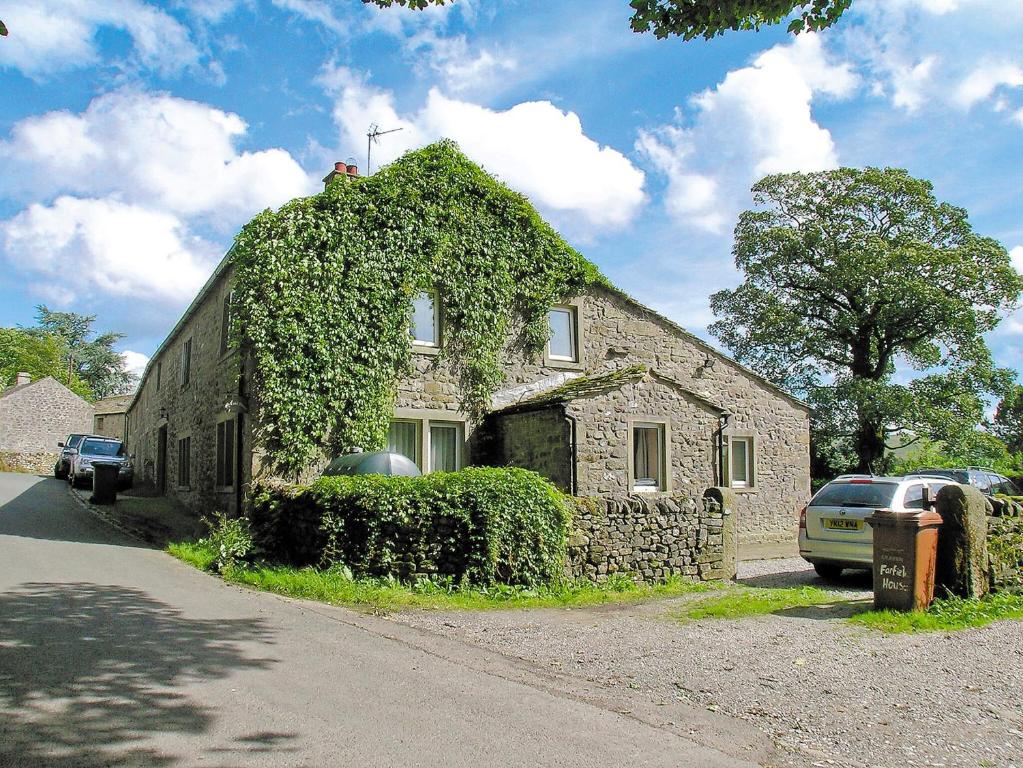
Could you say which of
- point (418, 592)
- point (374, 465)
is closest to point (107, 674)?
point (418, 592)

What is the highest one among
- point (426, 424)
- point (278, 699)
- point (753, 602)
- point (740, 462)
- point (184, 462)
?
point (426, 424)

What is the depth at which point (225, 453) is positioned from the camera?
1700 centimetres

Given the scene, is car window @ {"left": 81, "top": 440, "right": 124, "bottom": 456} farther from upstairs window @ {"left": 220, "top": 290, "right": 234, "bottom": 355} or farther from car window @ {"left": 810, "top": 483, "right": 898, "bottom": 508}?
car window @ {"left": 810, "top": 483, "right": 898, "bottom": 508}

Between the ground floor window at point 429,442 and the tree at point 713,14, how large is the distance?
10.4 meters

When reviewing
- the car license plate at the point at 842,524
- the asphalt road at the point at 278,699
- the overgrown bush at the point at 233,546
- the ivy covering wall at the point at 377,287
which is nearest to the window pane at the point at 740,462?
the ivy covering wall at the point at 377,287

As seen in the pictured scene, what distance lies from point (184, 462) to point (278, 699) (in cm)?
1700

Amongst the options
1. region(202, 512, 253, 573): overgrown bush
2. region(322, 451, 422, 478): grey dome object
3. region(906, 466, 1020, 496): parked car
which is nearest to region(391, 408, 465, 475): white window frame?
region(322, 451, 422, 478): grey dome object

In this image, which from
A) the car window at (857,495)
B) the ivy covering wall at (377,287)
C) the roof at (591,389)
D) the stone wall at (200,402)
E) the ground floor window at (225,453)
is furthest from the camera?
the ground floor window at (225,453)

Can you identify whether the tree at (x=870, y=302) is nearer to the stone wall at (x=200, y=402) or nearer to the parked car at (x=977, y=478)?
the parked car at (x=977, y=478)

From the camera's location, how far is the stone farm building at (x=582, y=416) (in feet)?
51.0

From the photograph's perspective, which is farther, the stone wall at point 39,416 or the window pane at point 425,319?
the stone wall at point 39,416

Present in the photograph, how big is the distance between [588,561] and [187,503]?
40.2 feet

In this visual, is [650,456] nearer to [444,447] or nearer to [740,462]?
[444,447]

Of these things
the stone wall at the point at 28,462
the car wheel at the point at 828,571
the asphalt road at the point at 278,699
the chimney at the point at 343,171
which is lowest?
the car wheel at the point at 828,571
